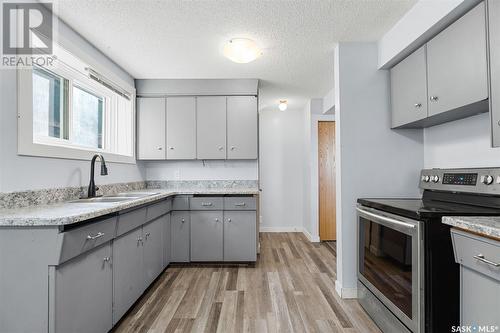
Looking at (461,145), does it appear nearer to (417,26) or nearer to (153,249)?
(417,26)

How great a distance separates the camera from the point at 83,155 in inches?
92.2

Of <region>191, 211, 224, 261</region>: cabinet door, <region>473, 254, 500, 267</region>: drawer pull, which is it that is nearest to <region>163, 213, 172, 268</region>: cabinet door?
<region>191, 211, 224, 261</region>: cabinet door

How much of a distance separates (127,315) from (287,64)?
2798mm

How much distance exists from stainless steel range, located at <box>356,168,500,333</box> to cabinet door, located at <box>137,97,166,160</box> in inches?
101

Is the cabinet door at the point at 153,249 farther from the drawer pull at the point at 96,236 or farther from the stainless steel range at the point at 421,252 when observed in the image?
the stainless steel range at the point at 421,252

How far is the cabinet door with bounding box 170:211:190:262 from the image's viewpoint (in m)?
3.12

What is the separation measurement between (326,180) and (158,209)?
2.81 meters

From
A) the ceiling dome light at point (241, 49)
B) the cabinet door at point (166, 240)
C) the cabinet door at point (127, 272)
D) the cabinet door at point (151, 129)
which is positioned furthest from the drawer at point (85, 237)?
the cabinet door at point (151, 129)

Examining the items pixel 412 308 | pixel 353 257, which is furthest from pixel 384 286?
pixel 353 257

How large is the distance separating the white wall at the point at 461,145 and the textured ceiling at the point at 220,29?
0.96m

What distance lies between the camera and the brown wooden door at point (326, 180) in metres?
4.38

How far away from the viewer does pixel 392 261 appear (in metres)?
1.75

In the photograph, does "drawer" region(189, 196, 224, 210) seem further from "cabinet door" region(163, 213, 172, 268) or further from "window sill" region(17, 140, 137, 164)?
"window sill" region(17, 140, 137, 164)

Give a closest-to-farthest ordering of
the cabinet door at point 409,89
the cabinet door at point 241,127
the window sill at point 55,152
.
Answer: the window sill at point 55,152 → the cabinet door at point 409,89 → the cabinet door at point 241,127
